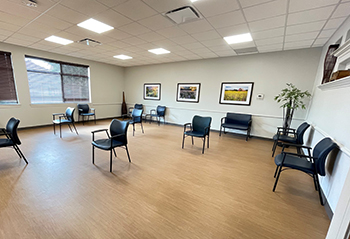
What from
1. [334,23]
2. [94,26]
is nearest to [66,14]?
[94,26]

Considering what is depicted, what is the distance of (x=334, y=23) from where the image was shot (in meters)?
2.60

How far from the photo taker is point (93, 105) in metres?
6.82

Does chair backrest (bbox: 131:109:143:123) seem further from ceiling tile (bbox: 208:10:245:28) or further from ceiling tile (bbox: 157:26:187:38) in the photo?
ceiling tile (bbox: 208:10:245:28)

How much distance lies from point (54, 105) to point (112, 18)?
473 cm

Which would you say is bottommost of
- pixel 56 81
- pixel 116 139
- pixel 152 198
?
pixel 152 198

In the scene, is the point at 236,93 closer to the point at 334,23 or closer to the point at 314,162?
the point at 334,23

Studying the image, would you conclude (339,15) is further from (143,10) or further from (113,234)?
(113,234)

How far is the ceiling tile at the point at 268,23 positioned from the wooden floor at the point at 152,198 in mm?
2773

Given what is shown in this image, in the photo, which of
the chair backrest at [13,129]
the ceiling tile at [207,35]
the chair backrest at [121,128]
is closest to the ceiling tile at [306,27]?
the ceiling tile at [207,35]

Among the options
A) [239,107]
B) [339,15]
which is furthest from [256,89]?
[339,15]

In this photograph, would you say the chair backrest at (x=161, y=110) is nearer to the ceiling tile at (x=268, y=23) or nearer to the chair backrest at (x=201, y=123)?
the chair backrest at (x=201, y=123)

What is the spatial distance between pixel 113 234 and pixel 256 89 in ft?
17.1

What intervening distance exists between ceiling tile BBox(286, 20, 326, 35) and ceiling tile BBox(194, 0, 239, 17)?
1.48m

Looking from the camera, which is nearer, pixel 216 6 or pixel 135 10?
pixel 216 6
